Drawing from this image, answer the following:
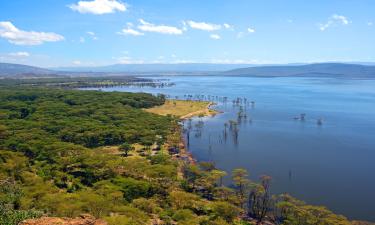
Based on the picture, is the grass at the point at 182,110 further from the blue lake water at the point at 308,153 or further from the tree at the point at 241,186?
the tree at the point at 241,186

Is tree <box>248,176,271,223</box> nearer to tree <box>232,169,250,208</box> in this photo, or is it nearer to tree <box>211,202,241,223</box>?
tree <box>232,169,250,208</box>

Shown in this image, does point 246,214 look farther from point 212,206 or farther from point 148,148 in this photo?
point 148,148

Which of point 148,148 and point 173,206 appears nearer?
point 173,206

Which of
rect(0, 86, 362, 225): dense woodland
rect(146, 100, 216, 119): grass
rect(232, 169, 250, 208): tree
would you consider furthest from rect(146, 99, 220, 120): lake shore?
rect(232, 169, 250, 208): tree

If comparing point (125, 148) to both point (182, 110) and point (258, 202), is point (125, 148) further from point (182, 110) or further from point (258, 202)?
point (182, 110)

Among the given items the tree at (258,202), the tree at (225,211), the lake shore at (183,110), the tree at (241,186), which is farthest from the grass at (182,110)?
the tree at (225,211)

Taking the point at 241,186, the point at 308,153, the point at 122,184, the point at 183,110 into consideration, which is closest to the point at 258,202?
the point at 241,186

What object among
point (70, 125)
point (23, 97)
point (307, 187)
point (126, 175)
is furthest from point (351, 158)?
point (23, 97)

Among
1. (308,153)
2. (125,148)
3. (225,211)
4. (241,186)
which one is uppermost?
(125,148)
